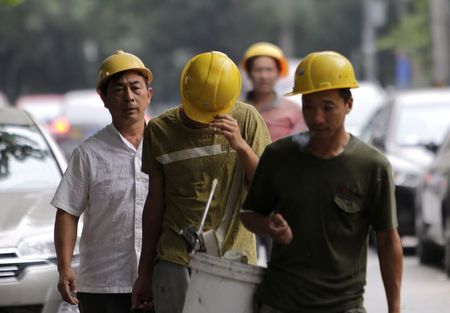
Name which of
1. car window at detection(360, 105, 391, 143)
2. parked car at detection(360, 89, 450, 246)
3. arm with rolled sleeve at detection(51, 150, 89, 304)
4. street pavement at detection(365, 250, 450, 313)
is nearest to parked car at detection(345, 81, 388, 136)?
car window at detection(360, 105, 391, 143)

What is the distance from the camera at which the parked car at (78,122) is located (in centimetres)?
2681

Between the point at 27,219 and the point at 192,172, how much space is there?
3018mm

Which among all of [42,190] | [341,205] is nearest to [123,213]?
[341,205]

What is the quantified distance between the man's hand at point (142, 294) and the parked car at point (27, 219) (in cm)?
217

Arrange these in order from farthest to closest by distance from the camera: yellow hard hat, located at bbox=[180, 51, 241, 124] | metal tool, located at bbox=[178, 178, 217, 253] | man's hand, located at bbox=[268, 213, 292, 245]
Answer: yellow hard hat, located at bbox=[180, 51, 241, 124]
metal tool, located at bbox=[178, 178, 217, 253]
man's hand, located at bbox=[268, 213, 292, 245]

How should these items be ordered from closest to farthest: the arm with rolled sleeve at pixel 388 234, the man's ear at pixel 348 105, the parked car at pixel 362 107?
the arm with rolled sleeve at pixel 388 234 < the man's ear at pixel 348 105 < the parked car at pixel 362 107

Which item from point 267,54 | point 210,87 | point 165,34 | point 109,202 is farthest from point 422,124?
point 165,34

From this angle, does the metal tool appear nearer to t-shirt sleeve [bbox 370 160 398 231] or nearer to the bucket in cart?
the bucket in cart

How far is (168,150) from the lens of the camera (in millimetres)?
5910

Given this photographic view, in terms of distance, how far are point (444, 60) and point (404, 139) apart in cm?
1481

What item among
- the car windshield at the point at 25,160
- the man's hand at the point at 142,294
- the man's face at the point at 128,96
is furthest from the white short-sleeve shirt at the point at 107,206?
the car windshield at the point at 25,160

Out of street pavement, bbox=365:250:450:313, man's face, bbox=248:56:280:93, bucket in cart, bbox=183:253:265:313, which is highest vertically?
man's face, bbox=248:56:280:93

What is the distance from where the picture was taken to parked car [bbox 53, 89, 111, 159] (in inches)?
1056

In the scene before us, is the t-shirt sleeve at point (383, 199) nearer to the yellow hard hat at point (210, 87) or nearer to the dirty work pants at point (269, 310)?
the dirty work pants at point (269, 310)
